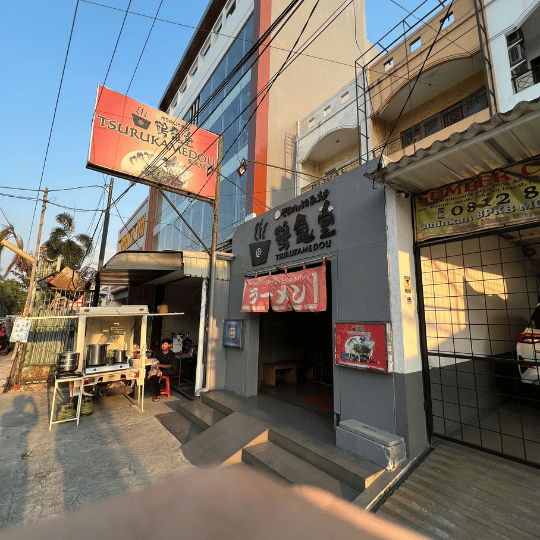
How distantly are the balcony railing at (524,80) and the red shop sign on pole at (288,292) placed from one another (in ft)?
22.8

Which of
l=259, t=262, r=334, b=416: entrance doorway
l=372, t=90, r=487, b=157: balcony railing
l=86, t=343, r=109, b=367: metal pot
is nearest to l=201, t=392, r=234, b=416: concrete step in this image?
l=259, t=262, r=334, b=416: entrance doorway

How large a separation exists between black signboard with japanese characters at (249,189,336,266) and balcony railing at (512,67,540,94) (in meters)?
5.83

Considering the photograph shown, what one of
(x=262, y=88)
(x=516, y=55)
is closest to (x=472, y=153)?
(x=516, y=55)

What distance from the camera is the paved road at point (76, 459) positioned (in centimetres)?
413

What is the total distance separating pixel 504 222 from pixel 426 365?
2471 mm

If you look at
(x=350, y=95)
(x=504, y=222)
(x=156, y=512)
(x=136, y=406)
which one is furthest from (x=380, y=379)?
(x=350, y=95)

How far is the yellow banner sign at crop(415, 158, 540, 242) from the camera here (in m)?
3.91

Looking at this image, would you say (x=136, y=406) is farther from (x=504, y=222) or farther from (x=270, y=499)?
(x=504, y=222)

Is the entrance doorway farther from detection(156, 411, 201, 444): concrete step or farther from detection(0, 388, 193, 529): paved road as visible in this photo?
detection(0, 388, 193, 529): paved road

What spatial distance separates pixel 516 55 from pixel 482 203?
20.2 feet

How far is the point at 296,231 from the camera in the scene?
6996mm

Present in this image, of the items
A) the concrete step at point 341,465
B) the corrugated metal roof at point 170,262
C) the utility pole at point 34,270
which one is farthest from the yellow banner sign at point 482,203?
the utility pole at point 34,270

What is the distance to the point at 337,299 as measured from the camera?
5.69 m

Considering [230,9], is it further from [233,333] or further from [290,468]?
[290,468]
